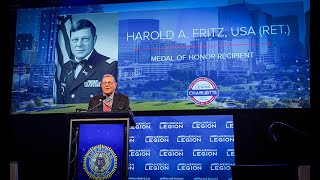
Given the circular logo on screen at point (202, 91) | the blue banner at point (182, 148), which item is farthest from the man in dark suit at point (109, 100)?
the circular logo on screen at point (202, 91)

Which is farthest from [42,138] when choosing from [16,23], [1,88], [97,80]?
[1,88]

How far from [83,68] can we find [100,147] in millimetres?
2570

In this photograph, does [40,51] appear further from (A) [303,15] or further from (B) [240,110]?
(A) [303,15]

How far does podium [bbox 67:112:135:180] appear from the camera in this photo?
9.12 ft

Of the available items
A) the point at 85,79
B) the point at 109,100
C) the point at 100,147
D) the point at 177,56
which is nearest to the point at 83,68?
the point at 85,79

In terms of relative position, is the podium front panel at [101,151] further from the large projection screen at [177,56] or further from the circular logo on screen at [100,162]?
the large projection screen at [177,56]

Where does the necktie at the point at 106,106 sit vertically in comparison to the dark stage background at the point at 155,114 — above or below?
above

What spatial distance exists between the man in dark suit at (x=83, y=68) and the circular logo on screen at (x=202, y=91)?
1011 millimetres

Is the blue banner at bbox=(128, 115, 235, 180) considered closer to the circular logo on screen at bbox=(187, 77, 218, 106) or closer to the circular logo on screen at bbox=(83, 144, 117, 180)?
the circular logo on screen at bbox=(187, 77, 218, 106)

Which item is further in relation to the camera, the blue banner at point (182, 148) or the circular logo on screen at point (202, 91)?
the circular logo on screen at point (202, 91)

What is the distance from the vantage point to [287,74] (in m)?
4.83

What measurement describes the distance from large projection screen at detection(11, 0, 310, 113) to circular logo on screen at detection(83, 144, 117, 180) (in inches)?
88.3

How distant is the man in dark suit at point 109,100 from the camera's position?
14.1 ft

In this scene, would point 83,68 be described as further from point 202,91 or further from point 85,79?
point 202,91
